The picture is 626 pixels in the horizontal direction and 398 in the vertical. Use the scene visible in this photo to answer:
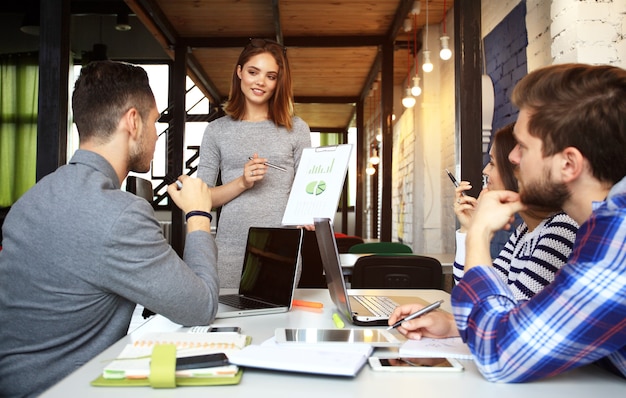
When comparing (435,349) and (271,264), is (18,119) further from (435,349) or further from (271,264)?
(435,349)

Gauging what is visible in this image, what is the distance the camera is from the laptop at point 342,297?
52.1 inches

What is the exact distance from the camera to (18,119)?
8.70m

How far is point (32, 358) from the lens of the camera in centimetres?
116

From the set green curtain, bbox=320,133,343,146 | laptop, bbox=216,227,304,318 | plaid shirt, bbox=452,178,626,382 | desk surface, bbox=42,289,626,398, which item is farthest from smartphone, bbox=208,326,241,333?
green curtain, bbox=320,133,343,146

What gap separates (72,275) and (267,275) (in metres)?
0.63

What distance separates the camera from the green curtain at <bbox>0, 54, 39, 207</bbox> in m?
8.66

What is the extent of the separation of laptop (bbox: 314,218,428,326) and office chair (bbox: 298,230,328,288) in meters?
0.70

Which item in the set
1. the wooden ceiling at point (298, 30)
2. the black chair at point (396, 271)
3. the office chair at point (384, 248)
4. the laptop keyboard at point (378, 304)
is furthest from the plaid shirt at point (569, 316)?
the wooden ceiling at point (298, 30)

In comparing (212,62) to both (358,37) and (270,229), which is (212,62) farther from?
(270,229)

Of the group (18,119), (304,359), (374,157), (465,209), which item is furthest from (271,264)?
(18,119)

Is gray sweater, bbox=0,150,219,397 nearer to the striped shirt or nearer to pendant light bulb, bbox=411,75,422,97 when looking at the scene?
the striped shirt

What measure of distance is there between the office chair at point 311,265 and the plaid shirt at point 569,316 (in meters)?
1.47

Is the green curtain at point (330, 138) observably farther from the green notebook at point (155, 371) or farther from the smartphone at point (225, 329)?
the green notebook at point (155, 371)

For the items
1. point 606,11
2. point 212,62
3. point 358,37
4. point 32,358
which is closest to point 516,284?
point 32,358
